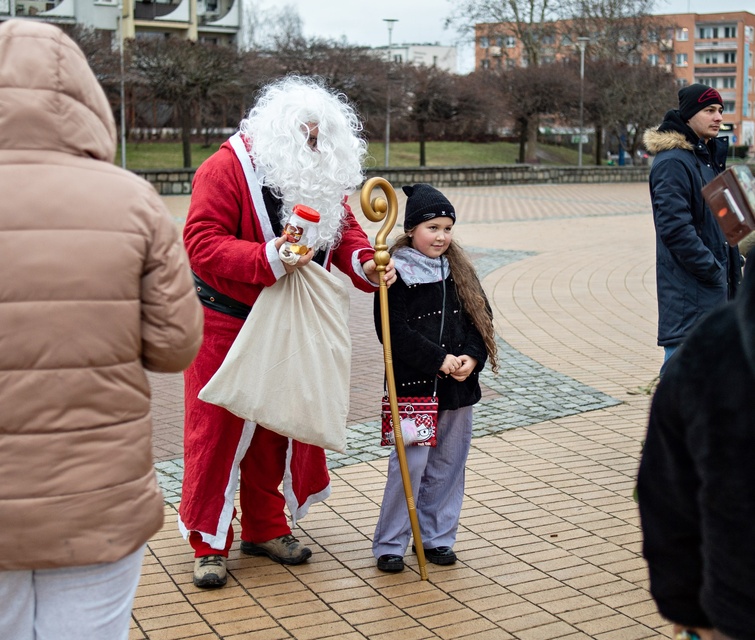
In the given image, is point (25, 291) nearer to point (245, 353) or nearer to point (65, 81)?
point (65, 81)

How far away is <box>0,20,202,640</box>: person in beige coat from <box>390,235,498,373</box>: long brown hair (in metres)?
1.99

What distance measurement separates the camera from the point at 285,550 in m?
4.30

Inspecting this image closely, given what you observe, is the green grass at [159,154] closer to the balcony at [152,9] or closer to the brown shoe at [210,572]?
the balcony at [152,9]

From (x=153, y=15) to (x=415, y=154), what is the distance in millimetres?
16404

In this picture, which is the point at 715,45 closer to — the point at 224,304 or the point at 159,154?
the point at 159,154

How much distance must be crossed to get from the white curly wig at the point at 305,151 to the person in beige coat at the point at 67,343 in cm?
160

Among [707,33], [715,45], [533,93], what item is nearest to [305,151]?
Result: [533,93]

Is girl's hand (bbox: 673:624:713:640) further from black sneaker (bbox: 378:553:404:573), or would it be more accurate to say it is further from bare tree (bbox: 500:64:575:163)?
bare tree (bbox: 500:64:575:163)

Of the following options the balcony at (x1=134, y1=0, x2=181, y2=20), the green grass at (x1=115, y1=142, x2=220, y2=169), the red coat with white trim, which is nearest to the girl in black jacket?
the red coat with white trim

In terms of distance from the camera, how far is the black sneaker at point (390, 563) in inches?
166

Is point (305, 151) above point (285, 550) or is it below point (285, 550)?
above

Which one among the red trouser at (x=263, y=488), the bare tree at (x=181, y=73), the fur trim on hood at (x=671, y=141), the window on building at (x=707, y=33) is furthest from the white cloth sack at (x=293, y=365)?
the window on building at (x=707, y=33)

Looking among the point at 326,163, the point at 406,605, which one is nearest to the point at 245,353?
the point at 326,163

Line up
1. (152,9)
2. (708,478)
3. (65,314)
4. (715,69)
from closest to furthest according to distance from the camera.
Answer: (708,478) < (65,314) < (152,9) < (715,69)
